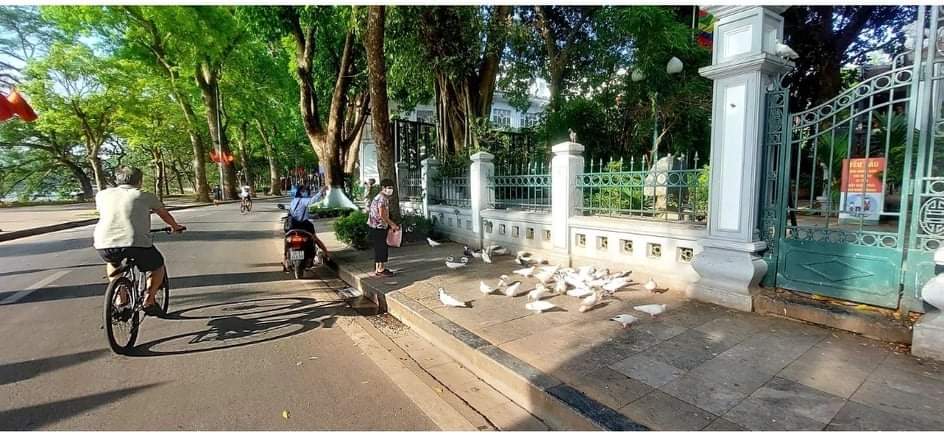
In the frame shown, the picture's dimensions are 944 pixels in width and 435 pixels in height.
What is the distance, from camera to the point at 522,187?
7711 mm

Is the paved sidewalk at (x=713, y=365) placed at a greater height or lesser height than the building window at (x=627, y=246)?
lesser

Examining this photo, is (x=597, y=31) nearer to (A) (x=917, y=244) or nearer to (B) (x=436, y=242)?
(B) (x=436, y=242)

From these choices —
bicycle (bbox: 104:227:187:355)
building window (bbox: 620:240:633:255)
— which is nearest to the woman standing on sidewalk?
bicycle (bbox: 104:227:187:355)

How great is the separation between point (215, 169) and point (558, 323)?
50.6 metres

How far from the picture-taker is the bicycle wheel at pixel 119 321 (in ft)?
11.9

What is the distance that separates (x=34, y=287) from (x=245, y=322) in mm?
3867

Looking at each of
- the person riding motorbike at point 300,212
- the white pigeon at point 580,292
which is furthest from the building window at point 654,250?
the person riding motorbike at point 300,212

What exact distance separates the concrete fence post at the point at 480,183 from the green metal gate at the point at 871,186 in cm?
473

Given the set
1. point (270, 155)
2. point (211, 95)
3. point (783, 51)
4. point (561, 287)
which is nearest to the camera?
point (783, 51)

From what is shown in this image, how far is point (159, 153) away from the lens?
33.0m

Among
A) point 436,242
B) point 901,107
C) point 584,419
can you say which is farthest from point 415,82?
point 584,419

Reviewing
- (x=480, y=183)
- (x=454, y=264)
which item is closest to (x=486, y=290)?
(x=454, y=264)

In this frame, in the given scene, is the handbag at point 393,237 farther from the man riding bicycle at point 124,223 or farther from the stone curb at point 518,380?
the man riding bicycle at point 124,223

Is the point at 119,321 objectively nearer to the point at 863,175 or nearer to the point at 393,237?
the point at 393,237
